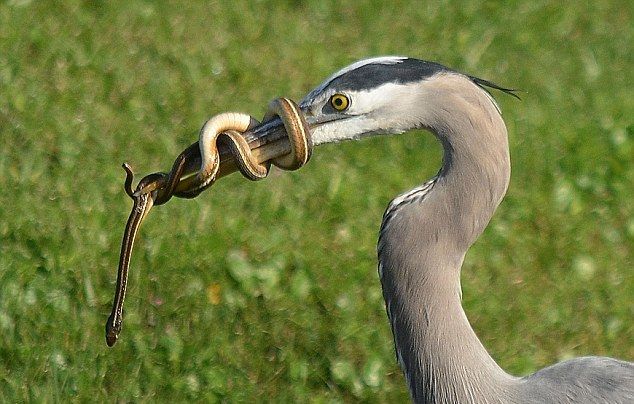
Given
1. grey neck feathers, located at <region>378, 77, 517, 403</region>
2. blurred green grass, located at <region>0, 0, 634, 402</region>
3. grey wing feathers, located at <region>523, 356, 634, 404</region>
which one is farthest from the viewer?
blurred green grass, located at <region>0, 0, 634, 402</region>

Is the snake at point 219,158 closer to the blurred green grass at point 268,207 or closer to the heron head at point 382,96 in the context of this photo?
the heron head at point 382,96

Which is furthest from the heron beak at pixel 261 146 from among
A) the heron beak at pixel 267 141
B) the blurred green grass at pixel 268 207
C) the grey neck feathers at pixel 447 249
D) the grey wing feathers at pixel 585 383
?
the blurred green grass at pixel 268 207

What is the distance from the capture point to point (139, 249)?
448cm

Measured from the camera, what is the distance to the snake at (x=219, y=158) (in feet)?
10.1

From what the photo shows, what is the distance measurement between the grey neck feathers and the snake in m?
0.30

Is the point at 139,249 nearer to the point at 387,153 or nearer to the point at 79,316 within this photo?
the point at 79,316

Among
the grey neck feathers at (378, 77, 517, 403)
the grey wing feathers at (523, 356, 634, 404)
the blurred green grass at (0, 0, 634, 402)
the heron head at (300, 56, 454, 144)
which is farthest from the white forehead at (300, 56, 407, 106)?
the blurred green grass at (0, 0, 634, 402)

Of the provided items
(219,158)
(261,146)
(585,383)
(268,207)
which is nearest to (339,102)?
(261,146)

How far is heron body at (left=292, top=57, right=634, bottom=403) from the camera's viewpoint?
10.1 feet

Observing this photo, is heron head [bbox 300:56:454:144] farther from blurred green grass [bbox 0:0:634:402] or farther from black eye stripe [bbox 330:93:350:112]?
blurred green grass [bbox 0:0:634:402]

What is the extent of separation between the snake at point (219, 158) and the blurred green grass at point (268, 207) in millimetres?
1038

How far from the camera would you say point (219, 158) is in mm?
3135

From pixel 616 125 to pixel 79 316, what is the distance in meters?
2.90

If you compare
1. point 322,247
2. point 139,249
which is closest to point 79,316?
point 139,249
